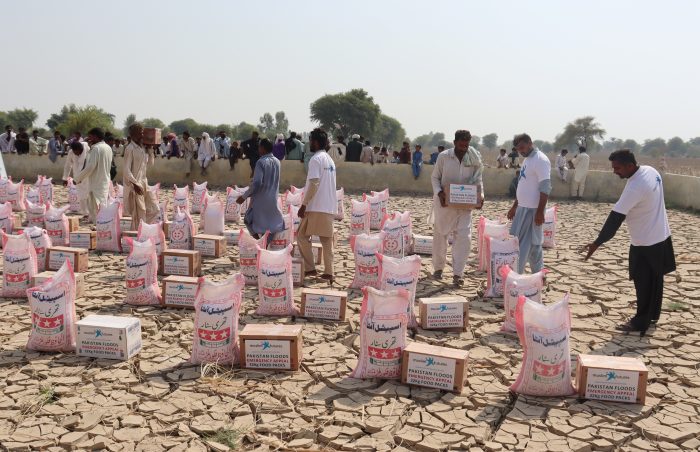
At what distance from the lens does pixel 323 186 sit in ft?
20.9

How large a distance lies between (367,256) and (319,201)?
A: 76 centimetres

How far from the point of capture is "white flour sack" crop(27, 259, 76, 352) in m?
4.47

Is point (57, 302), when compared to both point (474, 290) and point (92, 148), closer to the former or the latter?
point (474, 290)

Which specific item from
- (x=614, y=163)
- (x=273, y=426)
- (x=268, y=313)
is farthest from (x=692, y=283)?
(x=273, y=426)

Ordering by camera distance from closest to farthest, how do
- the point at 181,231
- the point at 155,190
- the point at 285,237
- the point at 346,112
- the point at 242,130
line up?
the point at 285,237, the point at 181,231, the point at 155,190, the point at 346,112, the point at 242,130

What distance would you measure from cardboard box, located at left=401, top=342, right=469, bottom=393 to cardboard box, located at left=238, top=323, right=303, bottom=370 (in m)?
0.76

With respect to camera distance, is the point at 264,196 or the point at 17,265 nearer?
the point at 17,265

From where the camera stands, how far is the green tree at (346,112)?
66.5 metres

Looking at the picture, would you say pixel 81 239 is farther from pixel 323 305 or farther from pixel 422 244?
pixel 422 244

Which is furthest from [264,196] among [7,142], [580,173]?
[7,142]

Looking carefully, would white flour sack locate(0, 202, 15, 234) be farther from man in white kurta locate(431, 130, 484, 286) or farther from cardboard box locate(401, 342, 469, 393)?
cardboard box locate(401, 342, 469, 393)

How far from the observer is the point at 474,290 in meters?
6.52

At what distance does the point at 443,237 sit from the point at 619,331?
212cm

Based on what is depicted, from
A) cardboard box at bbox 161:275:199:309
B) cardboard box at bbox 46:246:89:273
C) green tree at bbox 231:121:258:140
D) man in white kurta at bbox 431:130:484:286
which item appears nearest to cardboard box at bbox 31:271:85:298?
cardboard box at bbox 46:246:89:273
